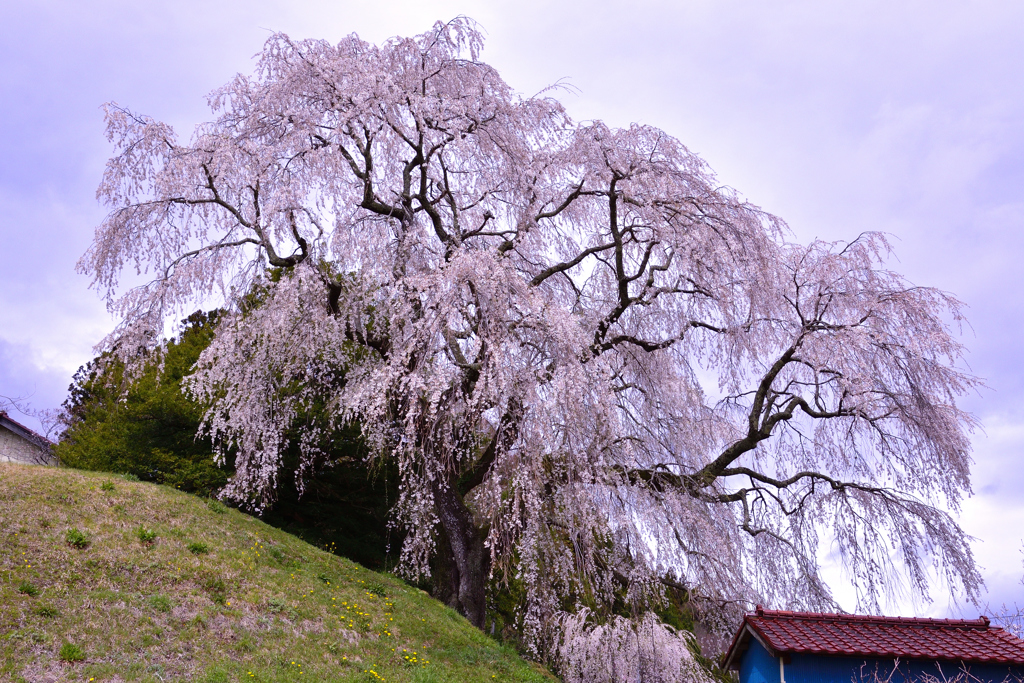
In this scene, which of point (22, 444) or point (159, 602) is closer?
point (159, 602)

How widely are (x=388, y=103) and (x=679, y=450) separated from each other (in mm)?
7681

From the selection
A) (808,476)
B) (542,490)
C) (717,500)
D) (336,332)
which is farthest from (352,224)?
(808,476)

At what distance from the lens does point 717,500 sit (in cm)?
1238

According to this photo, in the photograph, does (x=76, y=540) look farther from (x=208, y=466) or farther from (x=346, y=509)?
(x=346, y=509)

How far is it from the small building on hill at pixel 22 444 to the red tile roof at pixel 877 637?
1934 cm

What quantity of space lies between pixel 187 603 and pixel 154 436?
7264 millimetres

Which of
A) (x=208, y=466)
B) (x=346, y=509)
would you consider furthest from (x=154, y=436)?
(x=346, y=509)

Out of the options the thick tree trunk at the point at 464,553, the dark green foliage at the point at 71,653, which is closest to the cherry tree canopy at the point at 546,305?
the thick tree trunk at the point at 464,553

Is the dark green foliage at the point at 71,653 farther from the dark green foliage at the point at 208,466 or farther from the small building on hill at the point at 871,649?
the small building on hill at the point at 871,649

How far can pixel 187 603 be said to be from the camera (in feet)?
31.6

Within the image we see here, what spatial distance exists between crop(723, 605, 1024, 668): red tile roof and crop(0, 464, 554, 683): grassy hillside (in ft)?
12.0

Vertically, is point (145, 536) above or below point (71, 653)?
above

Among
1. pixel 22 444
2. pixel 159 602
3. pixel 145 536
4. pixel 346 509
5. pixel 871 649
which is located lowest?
pixel 159 602

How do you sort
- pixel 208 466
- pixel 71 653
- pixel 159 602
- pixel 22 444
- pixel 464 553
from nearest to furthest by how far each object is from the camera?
pixel 71 653 < pixel 159 602 < pixel 464 553 < pixel 208 466 < pixel 22 444
